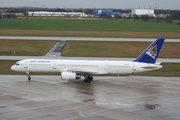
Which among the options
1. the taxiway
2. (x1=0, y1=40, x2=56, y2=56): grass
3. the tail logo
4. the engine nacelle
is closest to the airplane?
the tail logo

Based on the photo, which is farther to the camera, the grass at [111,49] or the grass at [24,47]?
the grass at [24,47]

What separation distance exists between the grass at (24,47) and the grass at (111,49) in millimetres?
5109

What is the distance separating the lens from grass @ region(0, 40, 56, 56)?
85.0 m

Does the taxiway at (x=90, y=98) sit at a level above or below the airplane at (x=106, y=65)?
below

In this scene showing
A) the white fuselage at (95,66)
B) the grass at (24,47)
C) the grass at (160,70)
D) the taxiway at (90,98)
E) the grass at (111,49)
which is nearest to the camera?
the taxiway at (90,98)

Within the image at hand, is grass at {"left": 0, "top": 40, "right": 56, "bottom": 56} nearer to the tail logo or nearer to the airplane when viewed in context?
the airplane

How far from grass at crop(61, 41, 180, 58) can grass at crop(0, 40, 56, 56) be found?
5109 mm

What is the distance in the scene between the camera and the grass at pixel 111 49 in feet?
278

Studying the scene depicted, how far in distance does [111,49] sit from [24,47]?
20.7 meters

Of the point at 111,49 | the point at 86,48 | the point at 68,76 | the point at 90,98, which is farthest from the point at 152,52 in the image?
the point at 86,48

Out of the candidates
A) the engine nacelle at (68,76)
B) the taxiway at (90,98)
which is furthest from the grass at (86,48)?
the engine nacelle at (68,76)

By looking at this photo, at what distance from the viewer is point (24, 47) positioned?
93.4 metres

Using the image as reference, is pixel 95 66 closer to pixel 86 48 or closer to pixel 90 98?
pixel 90 98

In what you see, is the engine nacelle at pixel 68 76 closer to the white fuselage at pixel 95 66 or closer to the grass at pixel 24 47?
the white fuselage at pixel 95 66
